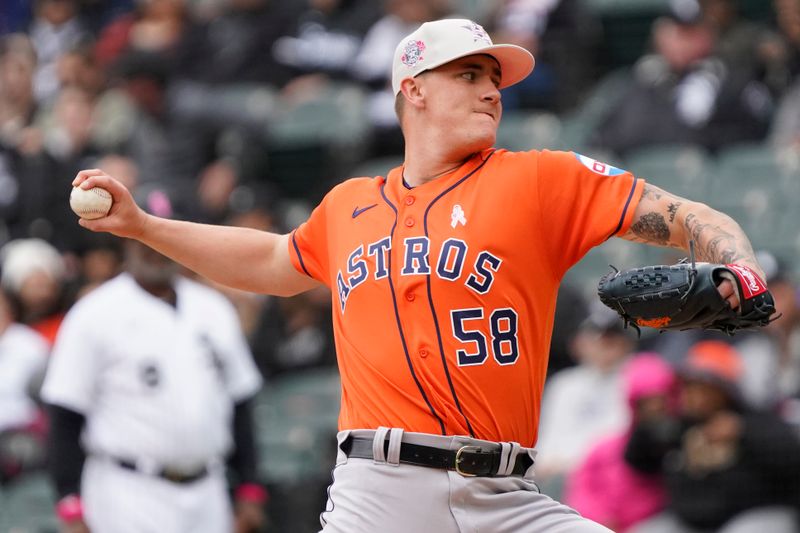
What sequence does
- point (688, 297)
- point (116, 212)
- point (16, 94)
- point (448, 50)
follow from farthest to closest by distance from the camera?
point (16, 94)
point (116, 212)
point (448, 50)
point (688, 297)

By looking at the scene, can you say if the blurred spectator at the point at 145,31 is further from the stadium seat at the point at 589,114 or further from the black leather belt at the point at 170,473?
the black leather belt at the point at 170,473

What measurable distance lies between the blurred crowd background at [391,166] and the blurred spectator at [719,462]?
1 cm

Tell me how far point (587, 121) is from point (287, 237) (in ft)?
18.5

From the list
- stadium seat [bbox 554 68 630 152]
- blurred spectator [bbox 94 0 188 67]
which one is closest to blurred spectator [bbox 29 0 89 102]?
blurred spectator [bbox 94 0 188 67]

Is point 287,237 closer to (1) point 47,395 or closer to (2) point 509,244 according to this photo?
(2) point 509,244

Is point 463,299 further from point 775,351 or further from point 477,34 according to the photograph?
point 775,351

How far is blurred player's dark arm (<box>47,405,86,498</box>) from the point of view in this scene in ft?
20.4

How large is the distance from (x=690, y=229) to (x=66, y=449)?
11.0ft

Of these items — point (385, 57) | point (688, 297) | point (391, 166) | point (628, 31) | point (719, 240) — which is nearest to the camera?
point (688, 297)

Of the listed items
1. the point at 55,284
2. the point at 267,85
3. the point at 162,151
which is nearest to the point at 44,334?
the point at 55,284

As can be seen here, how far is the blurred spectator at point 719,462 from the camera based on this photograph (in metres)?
→ 6.89

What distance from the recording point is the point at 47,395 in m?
6.17

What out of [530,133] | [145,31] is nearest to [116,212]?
[530,133]

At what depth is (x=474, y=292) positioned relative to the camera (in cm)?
401
